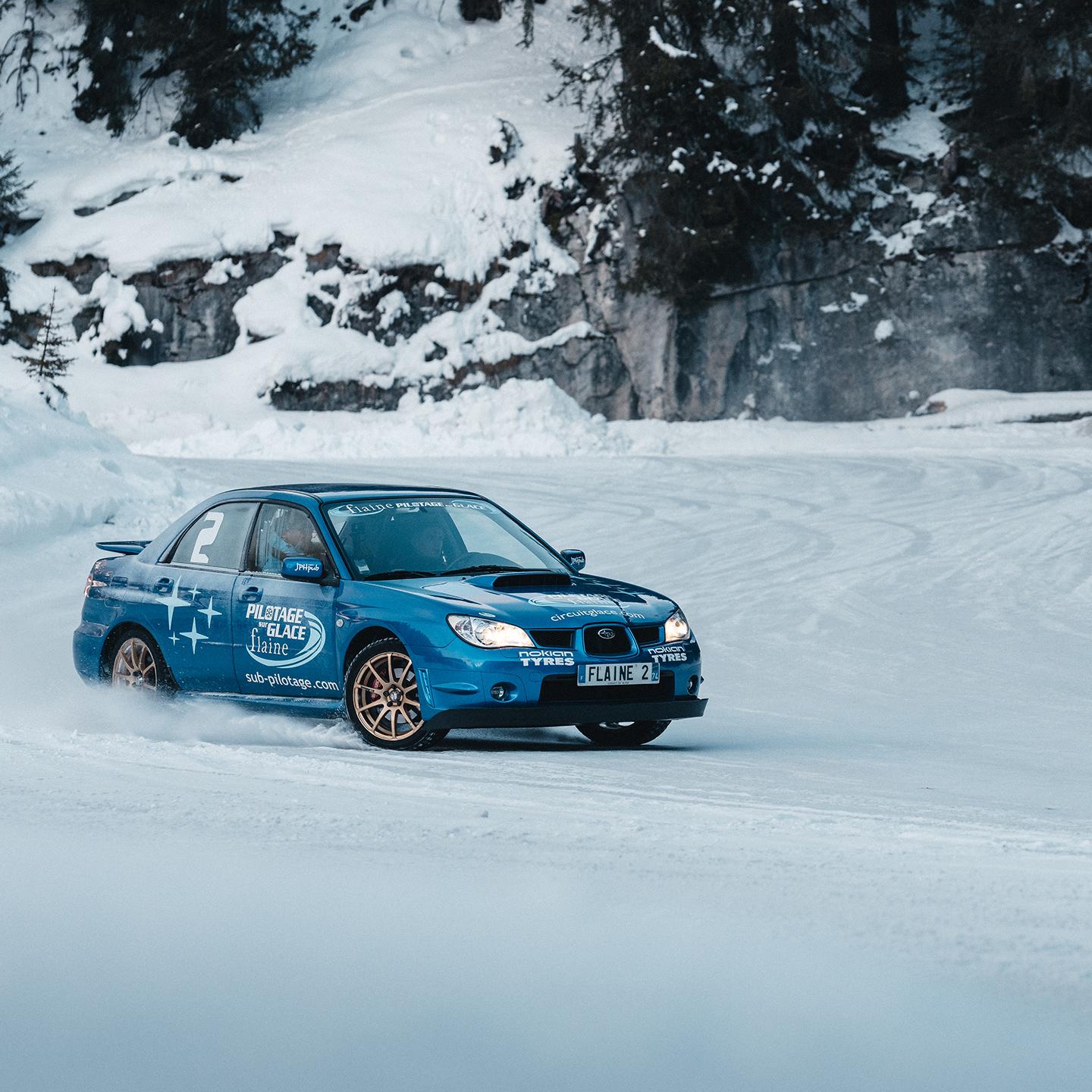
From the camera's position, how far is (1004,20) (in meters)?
34.5

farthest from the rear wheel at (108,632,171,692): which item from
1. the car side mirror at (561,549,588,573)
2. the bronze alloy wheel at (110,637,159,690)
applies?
the car side mirror at (561,549,588,573)

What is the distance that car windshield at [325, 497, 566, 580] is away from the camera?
8.51m

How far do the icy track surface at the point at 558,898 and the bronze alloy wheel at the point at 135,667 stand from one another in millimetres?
145

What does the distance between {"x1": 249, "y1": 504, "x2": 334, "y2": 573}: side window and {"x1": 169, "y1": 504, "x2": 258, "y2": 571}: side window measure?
0.10 m

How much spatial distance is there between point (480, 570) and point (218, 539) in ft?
5.13

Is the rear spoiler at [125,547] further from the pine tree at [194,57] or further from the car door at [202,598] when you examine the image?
the pine tree at [194,57]

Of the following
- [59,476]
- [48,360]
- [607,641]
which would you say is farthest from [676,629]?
[48,360]

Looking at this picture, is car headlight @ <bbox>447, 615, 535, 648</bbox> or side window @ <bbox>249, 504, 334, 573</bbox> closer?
car headlight @ <bbox>447, 615, 535, 648</bbox>

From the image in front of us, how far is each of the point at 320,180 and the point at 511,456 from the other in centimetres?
1380

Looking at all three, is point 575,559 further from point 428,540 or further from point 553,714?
point 553,714

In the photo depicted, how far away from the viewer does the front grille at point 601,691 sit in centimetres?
778

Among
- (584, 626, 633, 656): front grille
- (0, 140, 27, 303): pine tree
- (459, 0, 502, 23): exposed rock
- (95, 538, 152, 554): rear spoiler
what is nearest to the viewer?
(584, 626, 633, 656): front grille

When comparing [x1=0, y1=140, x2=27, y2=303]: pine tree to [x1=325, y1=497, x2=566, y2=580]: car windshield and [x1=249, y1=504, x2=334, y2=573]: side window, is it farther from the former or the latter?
[x1=325, y1=497, x2=566, y2=580]: car windshield

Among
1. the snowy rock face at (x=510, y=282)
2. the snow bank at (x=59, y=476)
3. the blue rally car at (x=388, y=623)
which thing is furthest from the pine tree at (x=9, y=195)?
the blue rally car at (x=388, y=623)
